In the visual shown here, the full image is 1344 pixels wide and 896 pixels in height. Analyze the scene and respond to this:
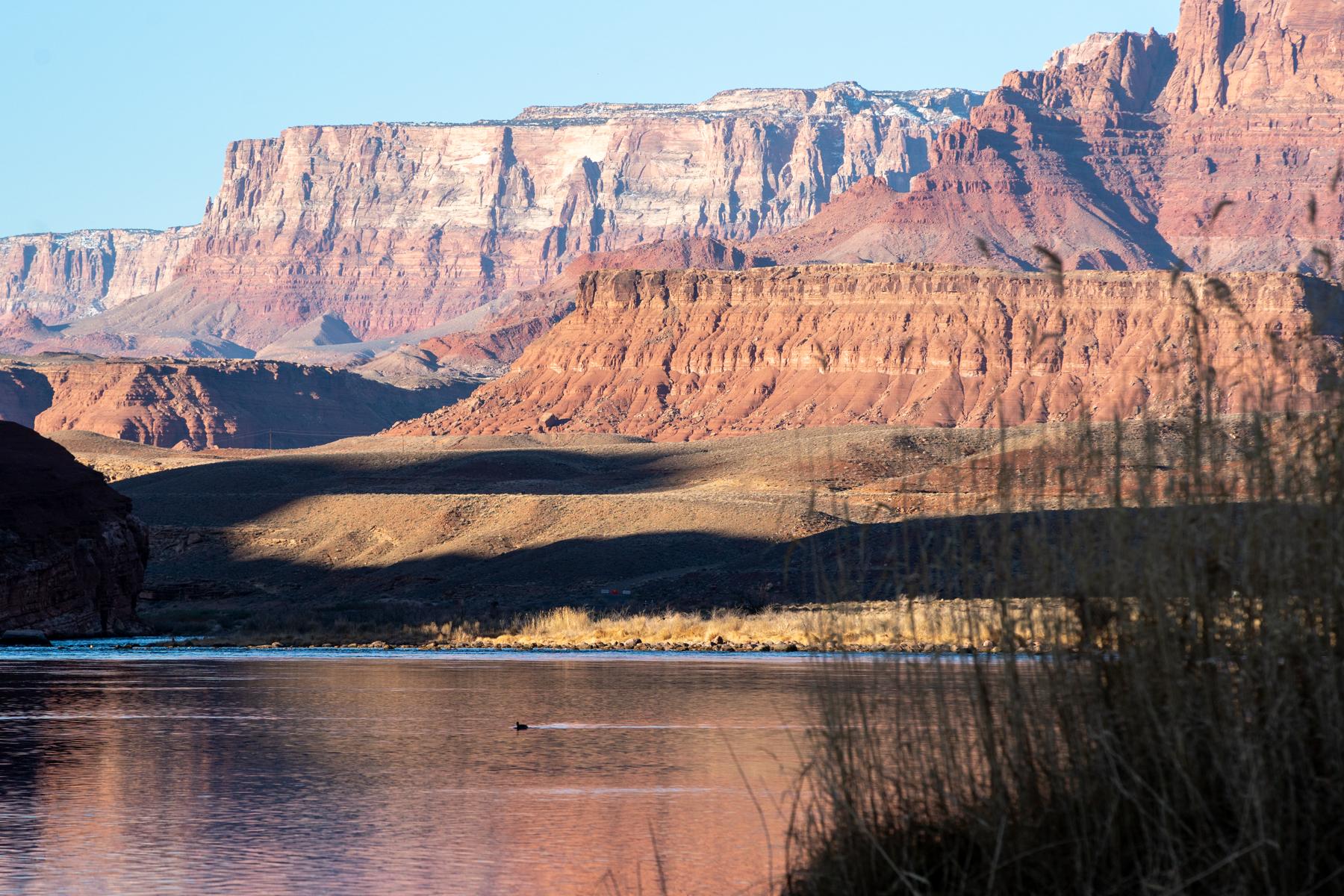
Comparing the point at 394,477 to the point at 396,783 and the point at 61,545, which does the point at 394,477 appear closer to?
the point at 61,545

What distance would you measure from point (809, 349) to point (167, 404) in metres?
80.2

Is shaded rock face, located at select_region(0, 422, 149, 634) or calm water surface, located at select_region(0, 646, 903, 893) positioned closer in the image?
calm water surface, located at select_region(0, 646, 903, 893)

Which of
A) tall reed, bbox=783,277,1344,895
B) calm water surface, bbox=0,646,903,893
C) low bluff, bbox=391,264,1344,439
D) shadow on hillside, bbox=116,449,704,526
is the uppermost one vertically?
low bluff, bbox=391,264,1344,439

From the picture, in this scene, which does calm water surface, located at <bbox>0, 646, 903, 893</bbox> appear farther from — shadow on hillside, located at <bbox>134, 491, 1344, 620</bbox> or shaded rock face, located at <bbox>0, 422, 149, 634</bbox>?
shadow on hillside, located at <bbox>134, 491, 1344, 620</bbox>

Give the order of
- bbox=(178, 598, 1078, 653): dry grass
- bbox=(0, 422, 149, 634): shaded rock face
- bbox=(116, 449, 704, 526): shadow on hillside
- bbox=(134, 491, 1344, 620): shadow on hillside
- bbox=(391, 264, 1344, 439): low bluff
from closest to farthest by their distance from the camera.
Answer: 1. bbox=(178, 598, 1078, 653): dry grass
2. bbox=(0, 422, 149, 634): shaded rock face
3. bbox=(134, 491, 1344, 620): shadow on hillside
4. bbox=(116, 449, 704, 526): shadow on hillside
5. bbox=(391, 264, 1344, 439): low bluff

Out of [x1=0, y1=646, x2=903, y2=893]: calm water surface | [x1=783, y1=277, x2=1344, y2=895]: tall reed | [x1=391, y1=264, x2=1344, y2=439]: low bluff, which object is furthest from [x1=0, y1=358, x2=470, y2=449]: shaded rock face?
[x1=783, y1=277, x2=1344, y2=895]: tall reed

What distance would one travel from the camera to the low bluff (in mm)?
127125

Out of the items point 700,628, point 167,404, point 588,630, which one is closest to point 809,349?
point 588,630

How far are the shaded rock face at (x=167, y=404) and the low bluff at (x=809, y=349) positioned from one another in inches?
1273

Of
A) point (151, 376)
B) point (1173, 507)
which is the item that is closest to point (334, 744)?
point (1173, 507)

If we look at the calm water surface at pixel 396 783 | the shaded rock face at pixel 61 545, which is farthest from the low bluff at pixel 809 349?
the calm water surface at pixel 396 783

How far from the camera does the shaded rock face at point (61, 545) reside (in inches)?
1638

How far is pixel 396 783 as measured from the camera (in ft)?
56.1

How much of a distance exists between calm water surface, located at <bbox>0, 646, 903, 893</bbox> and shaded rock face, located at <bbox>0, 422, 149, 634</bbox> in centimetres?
1219
